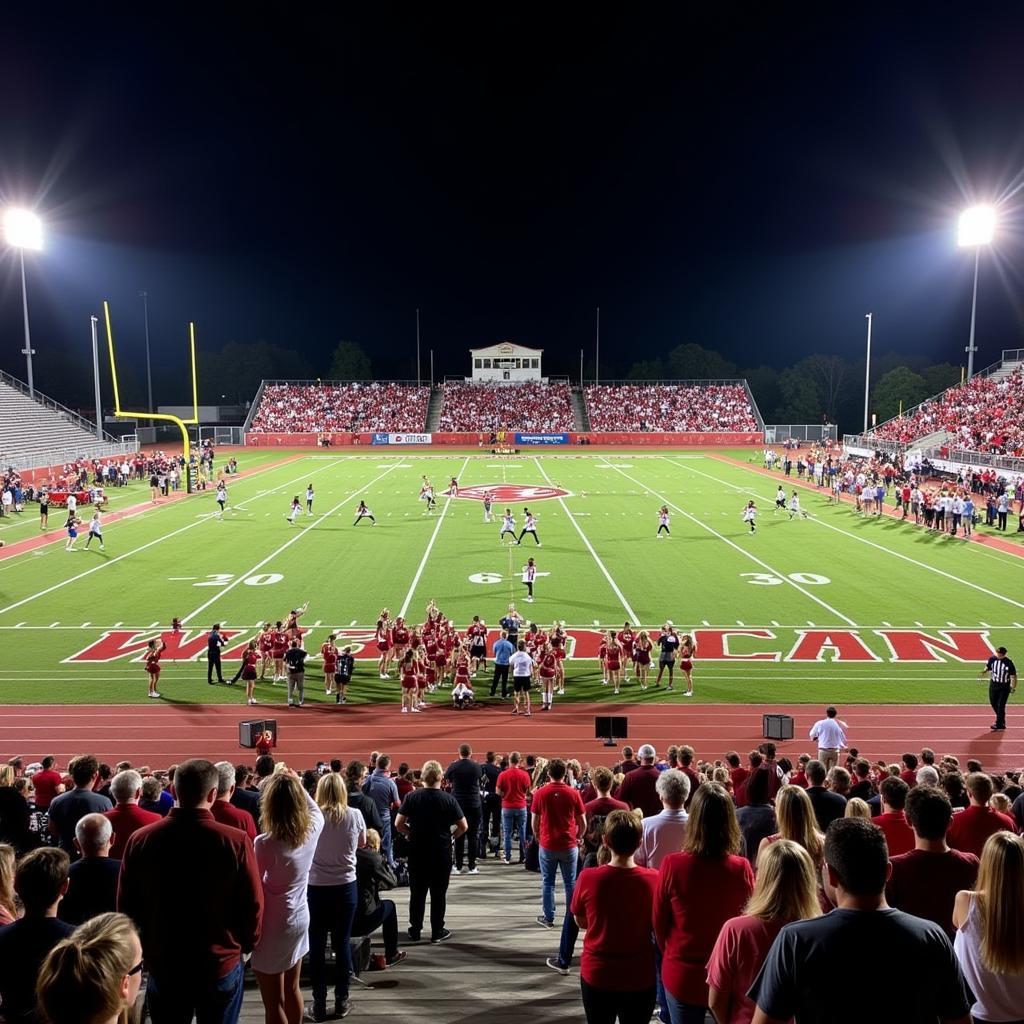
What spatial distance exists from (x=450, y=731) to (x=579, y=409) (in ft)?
258

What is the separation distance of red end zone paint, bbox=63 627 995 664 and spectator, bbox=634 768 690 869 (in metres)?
14.8

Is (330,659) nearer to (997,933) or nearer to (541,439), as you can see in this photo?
(997,933)

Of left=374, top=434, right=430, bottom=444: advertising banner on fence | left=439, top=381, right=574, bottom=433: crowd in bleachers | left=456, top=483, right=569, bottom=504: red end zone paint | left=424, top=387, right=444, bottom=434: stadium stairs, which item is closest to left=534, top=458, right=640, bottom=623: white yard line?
left=456, top=483, right=569, bottom=504: red end zone paint

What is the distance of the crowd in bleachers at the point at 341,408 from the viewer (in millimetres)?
85688

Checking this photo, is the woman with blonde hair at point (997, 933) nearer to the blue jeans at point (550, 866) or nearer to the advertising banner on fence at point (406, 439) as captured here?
the blue jeans at point (550, 866)

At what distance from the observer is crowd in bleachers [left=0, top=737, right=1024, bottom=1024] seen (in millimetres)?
2930

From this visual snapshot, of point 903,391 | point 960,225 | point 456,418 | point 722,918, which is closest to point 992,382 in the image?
point 960,225

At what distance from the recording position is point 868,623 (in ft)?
72.8

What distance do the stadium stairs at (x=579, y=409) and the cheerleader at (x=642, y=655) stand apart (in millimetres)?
70592

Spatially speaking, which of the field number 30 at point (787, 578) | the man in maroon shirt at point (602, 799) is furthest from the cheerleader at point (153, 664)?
the field number 30 at point (787, 578)

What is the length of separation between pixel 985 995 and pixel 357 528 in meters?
33.3

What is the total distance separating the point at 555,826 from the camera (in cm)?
730

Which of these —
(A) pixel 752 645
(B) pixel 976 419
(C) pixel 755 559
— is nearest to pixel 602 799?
(A) pixel 752 645

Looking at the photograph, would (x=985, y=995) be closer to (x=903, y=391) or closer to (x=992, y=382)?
(x=992, y=382)
